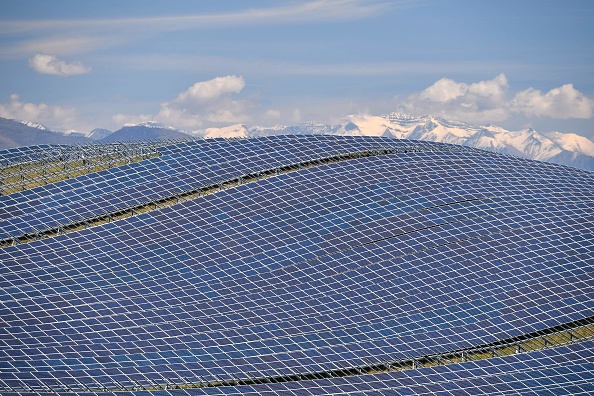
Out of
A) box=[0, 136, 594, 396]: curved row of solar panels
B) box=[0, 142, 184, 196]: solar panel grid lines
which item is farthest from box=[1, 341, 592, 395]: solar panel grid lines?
box=[0, 142, 184, 196]: solar panel grid lines

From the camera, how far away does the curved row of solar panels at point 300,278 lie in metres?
117

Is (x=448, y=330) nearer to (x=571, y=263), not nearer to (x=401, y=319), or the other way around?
(x=401, y=319)

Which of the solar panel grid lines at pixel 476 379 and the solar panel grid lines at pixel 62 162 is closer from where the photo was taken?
the solar panel grid lines at pixel 476 379

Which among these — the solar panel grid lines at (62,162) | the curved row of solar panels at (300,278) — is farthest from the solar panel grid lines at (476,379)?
the solar panel grid lines at (62,162)

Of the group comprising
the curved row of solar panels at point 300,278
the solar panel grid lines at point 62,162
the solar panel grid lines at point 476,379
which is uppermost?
the solar panel grid lines at point 62,162

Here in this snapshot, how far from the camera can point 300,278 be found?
138 m

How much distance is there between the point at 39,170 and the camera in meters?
162

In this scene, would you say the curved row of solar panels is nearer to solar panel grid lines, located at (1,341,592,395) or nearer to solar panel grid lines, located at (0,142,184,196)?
solar panel grid lines, located at (1,341,592,395)

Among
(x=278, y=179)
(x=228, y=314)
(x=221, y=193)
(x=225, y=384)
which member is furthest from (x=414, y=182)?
(x=225, y=384)

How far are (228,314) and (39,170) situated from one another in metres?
53.1

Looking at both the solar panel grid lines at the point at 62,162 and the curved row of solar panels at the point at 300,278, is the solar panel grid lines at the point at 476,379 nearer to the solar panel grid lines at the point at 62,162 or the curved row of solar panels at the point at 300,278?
the curved row of solar panels at the point at 300,278

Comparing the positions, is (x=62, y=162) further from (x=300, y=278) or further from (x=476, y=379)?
(x=476, y=379)

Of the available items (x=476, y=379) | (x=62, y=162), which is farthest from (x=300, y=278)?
(x=62, y=162)

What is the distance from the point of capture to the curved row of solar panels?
11744cm
